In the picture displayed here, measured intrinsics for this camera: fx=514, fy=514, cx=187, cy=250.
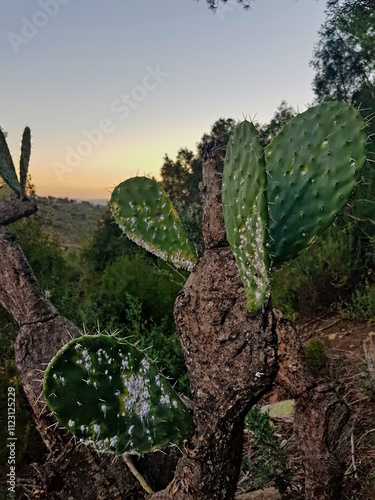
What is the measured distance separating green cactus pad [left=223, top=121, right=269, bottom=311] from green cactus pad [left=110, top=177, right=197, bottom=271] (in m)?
0.42

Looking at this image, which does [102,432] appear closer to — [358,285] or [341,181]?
[341,181]

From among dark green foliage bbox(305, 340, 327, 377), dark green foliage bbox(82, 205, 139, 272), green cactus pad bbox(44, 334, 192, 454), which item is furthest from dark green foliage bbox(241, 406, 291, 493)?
dark green foliage bbox(82, 205, 139, 272)

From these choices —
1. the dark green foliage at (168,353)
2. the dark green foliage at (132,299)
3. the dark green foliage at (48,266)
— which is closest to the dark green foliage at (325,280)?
the dark green foliage at (132,299)

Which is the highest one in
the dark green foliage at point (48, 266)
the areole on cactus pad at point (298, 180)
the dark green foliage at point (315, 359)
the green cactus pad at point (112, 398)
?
the dark green foliage at point (48, 266)

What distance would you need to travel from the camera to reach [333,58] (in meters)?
10.4

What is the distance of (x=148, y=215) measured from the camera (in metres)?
1.98

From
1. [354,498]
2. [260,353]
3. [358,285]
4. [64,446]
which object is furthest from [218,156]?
[358,285]

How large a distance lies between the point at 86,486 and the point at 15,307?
3.06 feet

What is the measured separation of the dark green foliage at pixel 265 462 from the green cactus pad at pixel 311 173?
4.10 ft

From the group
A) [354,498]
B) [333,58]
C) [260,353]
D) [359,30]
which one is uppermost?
[333,58]

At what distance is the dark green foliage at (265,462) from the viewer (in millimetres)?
2320

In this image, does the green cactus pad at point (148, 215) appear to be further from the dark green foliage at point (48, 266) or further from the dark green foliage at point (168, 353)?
the dark green foliage at point (48, 266)

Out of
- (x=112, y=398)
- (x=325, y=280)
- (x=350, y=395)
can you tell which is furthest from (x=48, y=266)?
(x=112, y=398)

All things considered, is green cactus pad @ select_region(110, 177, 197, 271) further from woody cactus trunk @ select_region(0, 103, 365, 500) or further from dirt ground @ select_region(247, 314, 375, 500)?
dirt ground @ select_region(247, 314, 375, 500)
